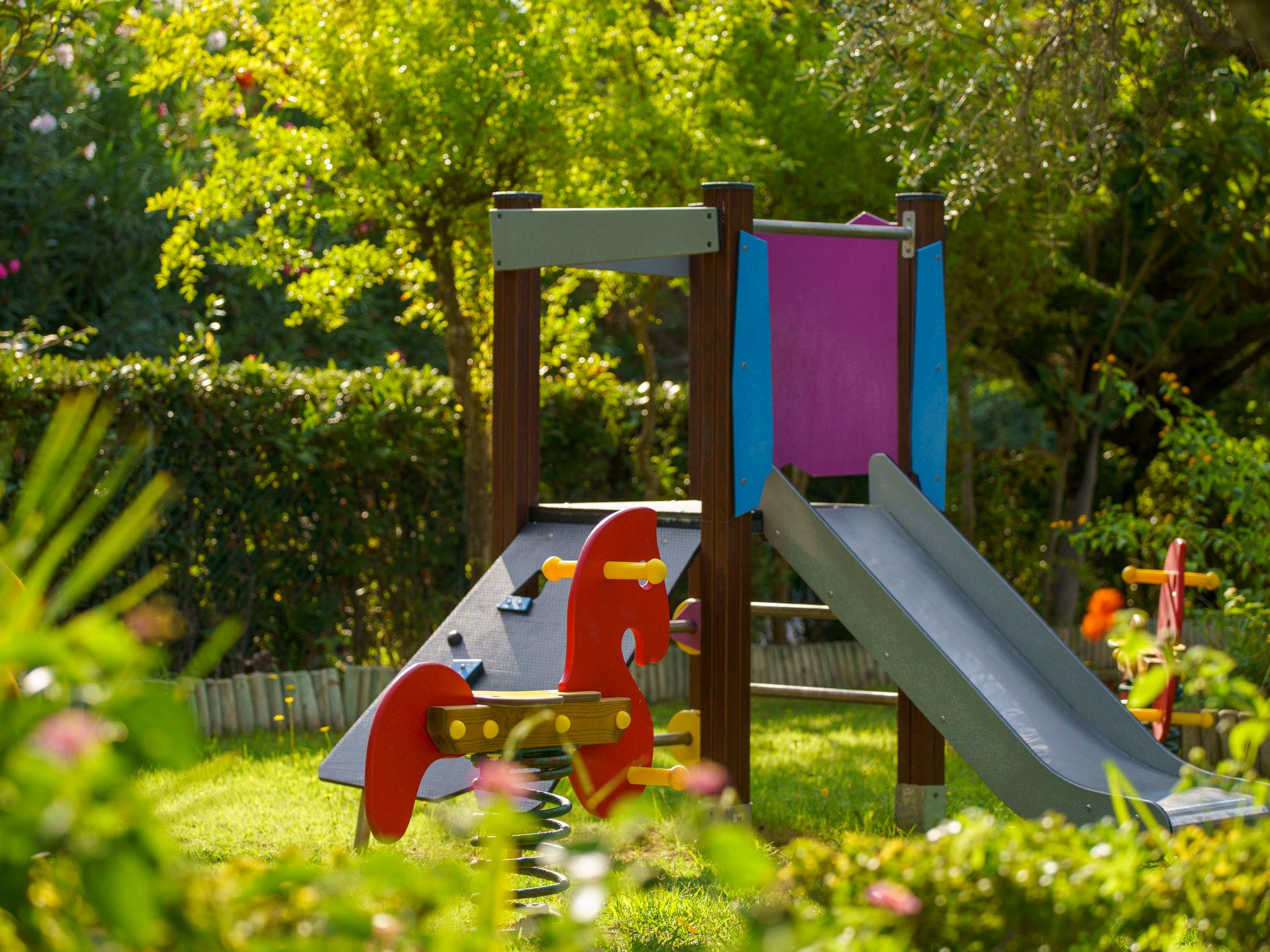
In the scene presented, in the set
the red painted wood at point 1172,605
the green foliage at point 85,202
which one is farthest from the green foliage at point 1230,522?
the green foliage at point 85,202

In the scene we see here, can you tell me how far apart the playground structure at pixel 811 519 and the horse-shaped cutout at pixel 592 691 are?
0.07 m

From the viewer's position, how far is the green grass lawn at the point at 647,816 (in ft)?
12.7

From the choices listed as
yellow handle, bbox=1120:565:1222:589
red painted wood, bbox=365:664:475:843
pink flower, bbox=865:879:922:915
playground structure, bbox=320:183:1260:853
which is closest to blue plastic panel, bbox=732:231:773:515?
playground structure, bbox=320:183:1260:853

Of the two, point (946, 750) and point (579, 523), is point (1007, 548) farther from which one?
→ point (579, 523)

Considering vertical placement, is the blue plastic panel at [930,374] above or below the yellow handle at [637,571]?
above

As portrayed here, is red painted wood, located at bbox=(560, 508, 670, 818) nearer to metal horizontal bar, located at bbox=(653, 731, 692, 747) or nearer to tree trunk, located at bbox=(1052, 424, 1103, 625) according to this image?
metal horizontal bar, located at bbox=(653, 731, 692, 747)

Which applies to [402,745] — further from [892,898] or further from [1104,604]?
[892,898]

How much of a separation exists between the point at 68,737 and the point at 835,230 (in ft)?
14.4

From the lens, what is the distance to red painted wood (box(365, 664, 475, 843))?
3463 mm

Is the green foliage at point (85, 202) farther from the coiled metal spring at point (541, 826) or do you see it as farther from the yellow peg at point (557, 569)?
the coiled metal spring at point (541, 826)

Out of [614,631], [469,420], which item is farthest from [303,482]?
[614,631]

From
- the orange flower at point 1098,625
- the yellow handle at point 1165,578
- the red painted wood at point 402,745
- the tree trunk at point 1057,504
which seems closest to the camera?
the orange flower at point 1098,625

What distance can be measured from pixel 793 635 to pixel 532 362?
5.58 m

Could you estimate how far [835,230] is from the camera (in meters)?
5.10
